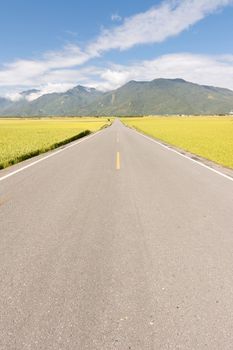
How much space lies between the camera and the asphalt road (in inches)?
120

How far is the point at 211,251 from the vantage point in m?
4.84

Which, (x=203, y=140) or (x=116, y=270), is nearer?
(x=116, y=270)

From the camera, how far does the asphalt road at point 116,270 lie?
120 inches

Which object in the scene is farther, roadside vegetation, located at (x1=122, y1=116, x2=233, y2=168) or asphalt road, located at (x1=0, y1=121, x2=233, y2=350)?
roadside vegetation, located at (x1=122, y1=116, x2=233, y2=168)

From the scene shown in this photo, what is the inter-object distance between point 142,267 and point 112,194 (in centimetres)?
415

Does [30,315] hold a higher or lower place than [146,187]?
higher

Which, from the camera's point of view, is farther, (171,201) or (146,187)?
(146,187)

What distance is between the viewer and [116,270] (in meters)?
4.23

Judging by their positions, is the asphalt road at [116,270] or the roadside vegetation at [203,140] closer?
the asphalt road at [116,270]

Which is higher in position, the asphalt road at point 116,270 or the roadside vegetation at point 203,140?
the asphalt road at point 116,270

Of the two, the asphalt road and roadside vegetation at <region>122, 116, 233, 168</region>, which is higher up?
the asphalt road

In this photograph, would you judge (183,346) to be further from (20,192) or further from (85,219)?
(20,192)

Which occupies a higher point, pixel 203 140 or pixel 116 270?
pixel 116 270

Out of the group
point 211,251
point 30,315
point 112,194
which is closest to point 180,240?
point 211,251
